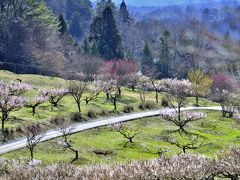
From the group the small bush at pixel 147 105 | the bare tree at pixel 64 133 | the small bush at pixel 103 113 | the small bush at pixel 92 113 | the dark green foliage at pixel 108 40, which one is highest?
the dark green foliage at pixel 108 40

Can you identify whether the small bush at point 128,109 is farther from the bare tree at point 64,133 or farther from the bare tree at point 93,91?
the bare tree at point 64,133

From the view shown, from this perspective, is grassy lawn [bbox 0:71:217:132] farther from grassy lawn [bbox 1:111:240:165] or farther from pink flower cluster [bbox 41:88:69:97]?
grassy lawn [bbox 1:111:240:165]

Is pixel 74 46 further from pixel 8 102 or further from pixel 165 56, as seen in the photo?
pixel 8 102

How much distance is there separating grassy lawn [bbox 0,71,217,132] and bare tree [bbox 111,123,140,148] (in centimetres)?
708

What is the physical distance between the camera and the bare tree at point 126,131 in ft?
154

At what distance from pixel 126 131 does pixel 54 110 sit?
42.6 feet

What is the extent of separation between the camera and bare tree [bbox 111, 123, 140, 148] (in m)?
47.0

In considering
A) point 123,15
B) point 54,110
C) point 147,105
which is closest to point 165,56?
point 123,15

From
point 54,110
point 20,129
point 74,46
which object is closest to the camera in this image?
point 20,129

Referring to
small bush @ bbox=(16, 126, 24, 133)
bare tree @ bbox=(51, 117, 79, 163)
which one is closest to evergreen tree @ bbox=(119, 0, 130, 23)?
bare tree @ bbox=(51, 117, 79, 163)

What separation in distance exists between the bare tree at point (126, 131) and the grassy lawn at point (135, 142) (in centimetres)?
49

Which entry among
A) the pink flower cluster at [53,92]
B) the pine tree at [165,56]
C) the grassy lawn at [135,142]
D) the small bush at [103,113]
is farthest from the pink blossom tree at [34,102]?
the pine tree at [165,56]

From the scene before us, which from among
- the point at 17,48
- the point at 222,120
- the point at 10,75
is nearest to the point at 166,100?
the point at 222,120

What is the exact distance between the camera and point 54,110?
198ft
